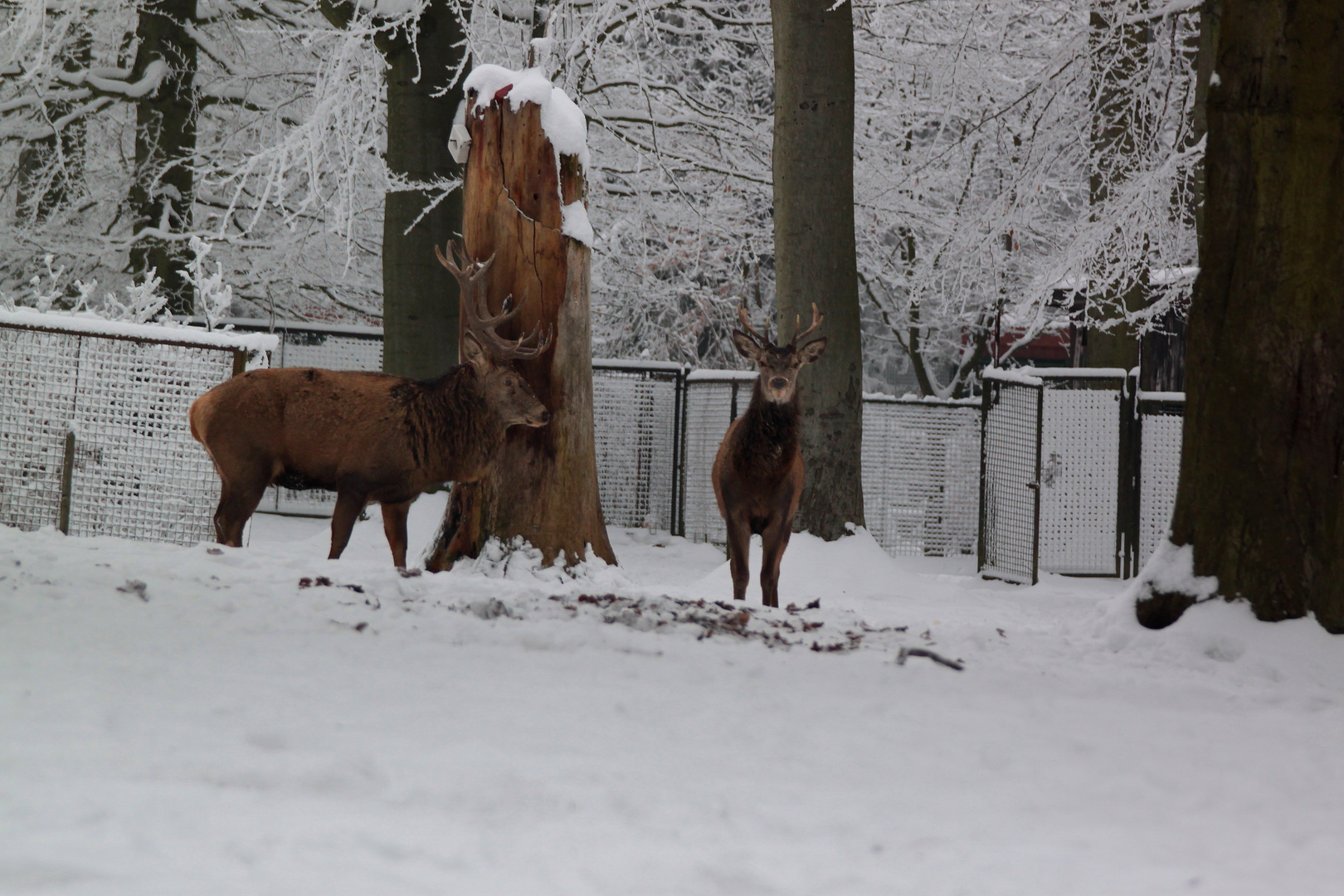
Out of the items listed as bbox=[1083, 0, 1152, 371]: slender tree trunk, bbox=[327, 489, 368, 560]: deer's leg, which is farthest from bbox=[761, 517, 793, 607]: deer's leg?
bbox=[1083, 0, 1152, 371]: slender tree trunk

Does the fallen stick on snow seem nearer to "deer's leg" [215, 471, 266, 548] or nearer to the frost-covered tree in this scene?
"deer's leg" [215, 471, 266, 548]

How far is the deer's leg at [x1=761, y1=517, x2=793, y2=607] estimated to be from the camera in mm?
7793

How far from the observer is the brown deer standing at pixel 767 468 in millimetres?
7855

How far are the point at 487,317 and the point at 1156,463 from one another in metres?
7.30

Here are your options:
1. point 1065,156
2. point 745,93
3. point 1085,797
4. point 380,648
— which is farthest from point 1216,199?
point 745,93

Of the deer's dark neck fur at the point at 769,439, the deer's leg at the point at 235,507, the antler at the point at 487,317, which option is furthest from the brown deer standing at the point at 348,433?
the deer's dark neck fur at the point at 769,439

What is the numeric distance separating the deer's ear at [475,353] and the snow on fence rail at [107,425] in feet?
8.05

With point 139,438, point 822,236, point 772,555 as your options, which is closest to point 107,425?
point 139,438

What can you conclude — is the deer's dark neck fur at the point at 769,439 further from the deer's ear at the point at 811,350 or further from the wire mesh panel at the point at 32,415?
the wire mesh panel at the point at 32,415

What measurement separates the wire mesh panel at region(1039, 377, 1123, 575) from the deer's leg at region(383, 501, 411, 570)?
6.47 m

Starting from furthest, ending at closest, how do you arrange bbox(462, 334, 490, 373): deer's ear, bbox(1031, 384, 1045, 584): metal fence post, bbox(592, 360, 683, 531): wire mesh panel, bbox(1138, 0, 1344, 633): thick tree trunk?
bbox(592, 360, 683, 531): wire mesh panel
bbox(1031, 384, 1045, 584): metal fence post
bbox(462, 334, 490, 373): deer's ear
bbox(1138, 0, 1344, 633): thick tree trunk

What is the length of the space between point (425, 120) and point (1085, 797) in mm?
10139

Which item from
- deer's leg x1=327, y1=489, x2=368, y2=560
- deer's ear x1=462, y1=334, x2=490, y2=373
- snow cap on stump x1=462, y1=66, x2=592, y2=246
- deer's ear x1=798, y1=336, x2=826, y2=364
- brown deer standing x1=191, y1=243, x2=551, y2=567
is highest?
snow cap on stump x1=462, y1=66, x2=592, y2=246

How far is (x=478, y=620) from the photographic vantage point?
5098mm
